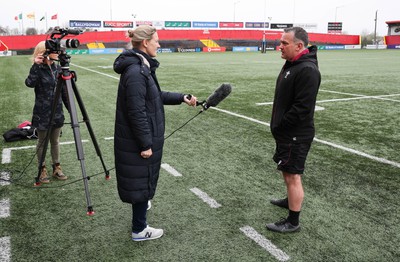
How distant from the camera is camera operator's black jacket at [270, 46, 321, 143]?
321 cm

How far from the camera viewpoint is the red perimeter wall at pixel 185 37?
49.6 meters

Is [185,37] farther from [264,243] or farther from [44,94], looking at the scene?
[264,243]

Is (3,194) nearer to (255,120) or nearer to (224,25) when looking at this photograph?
(255,120)

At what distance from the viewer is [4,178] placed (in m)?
4.84

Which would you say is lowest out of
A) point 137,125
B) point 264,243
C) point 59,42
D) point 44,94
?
point 264,243

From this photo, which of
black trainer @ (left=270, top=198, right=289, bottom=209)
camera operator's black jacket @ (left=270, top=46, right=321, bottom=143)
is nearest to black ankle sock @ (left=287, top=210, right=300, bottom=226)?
black trainer @ (left=270, top=198, right=289, bottom=209)

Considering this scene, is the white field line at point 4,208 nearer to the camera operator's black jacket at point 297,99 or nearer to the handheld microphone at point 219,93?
the handheld microphone at point 219,93

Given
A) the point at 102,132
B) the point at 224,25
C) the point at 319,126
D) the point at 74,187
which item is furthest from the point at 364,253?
the point at 224,25

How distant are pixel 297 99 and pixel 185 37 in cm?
6243

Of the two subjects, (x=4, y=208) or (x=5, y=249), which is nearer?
(x=5, y=249)

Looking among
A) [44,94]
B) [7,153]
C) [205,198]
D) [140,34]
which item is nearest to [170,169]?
[205,198]

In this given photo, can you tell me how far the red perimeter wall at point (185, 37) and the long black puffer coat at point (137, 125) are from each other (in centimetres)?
4966

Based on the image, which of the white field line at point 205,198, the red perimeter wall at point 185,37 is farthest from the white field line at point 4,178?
the red perimeter wall at point 185,37

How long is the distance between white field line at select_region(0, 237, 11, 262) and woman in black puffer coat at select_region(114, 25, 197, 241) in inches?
43.6
